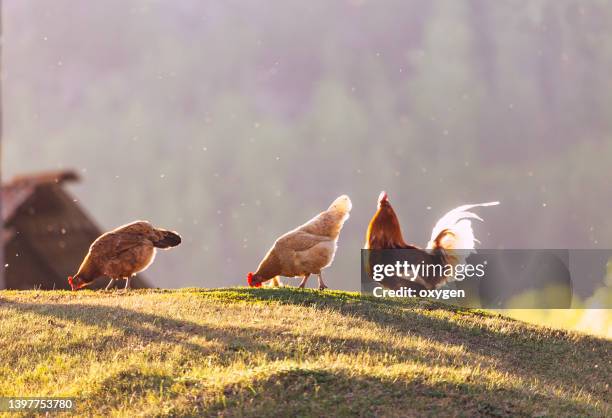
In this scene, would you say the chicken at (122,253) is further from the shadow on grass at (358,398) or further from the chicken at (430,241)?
the shadow on grass at (358,398)

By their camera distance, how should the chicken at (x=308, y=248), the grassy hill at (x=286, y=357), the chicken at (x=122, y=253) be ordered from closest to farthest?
the grassy hill at (x=286, y=357) → the chicken at (x=308, y=248) → the chicken at (x=122, y=253)

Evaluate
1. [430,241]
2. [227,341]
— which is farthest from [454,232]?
[227,341]

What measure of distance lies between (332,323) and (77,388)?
624 cm

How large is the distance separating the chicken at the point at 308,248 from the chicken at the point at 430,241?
1.00m

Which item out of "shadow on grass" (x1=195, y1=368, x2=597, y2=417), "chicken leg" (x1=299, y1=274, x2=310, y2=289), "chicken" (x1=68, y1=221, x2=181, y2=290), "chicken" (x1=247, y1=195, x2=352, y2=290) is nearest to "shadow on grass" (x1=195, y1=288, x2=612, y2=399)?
"chicken leg" (x1=299, y1=274, x2=310, y2=289)

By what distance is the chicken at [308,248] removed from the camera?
18688mm

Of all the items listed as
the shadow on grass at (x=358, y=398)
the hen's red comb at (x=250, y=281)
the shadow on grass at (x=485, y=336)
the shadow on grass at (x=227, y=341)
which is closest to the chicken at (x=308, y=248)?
the hen's red comb at (x=250, y=281)

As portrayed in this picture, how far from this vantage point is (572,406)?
458 inches

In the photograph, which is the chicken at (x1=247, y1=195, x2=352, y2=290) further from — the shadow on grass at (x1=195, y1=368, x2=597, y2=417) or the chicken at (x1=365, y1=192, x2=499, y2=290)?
the shadow on grass at (x1=195, y1=368, x2=597, y2=417)

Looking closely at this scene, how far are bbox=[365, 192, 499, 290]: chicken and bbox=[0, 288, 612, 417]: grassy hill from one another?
791mm

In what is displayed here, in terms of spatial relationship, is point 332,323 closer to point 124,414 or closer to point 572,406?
point 572,406

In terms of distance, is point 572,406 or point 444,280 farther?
point 444,280

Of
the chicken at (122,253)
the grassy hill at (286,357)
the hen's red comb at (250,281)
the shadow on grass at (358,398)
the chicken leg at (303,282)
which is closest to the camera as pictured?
the shadow on grass at (358,398)

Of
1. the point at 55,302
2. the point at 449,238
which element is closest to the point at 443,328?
the point at 449,238
